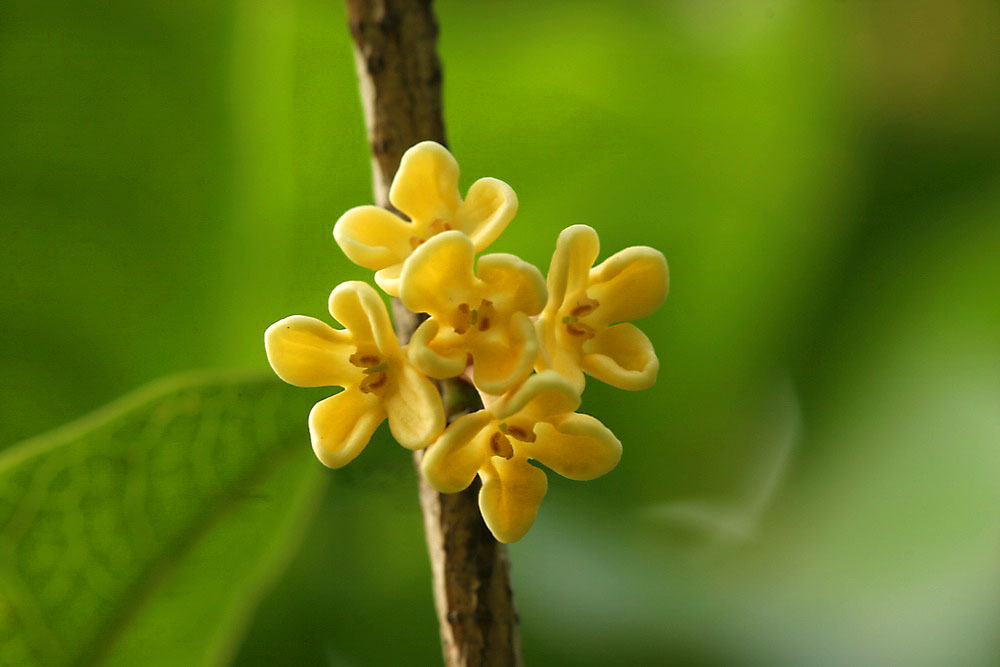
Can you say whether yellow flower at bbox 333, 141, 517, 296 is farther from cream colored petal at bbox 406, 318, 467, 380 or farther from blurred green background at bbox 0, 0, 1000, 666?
blurred green background at bbox 0, 0, 1000, 666

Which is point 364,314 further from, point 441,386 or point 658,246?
point 658,246

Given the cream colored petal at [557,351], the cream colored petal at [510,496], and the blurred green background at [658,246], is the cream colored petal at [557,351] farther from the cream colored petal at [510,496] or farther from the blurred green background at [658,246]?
the blurred green background at [658,246]

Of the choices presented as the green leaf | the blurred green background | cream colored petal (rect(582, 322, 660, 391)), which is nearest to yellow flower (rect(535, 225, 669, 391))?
cream colored petal (rect(582, 322, 660, 391))

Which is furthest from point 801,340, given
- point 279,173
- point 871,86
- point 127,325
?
point 127,325

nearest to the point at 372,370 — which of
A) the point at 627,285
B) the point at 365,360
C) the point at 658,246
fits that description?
the point at 365,360

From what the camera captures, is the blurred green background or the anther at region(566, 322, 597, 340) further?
→ the blurred green background

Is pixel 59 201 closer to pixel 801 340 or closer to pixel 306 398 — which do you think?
pixel 306 398

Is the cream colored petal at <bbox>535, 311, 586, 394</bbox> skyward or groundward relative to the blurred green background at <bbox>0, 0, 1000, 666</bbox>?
groundward
